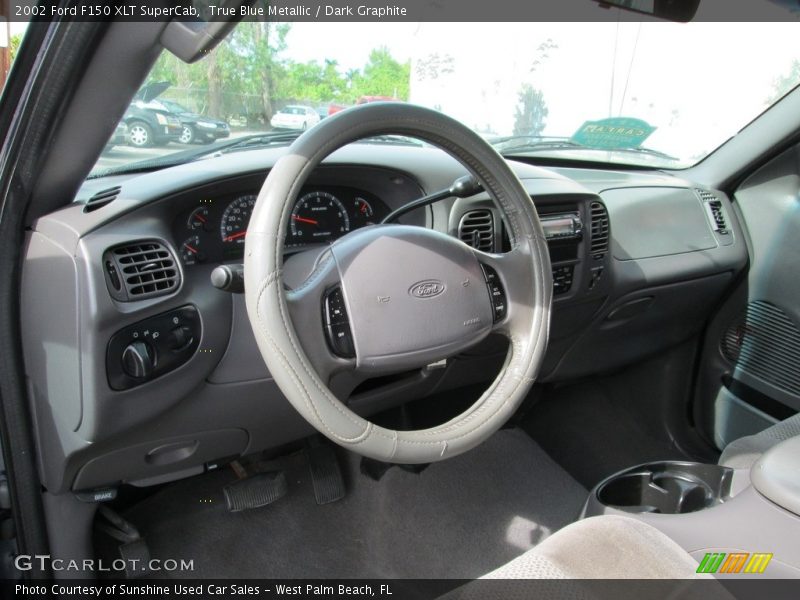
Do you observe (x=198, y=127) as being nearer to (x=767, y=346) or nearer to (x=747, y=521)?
(x=747, y=521)

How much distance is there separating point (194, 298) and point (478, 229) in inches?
29.9

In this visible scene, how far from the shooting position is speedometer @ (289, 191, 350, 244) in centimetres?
157

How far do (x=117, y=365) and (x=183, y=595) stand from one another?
0.97 m

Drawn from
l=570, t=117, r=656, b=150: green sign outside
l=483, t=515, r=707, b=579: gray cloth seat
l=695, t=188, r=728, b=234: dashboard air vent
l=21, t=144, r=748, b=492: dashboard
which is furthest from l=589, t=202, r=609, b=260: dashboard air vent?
l=483, t=515, r=707, b=579: gray cloth seat

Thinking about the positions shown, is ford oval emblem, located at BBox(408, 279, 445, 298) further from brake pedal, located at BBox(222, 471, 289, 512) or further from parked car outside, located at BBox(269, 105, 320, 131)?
brake pedal, located at BBox(222, 471, 289, 512)

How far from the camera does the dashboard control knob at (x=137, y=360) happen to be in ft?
4.18

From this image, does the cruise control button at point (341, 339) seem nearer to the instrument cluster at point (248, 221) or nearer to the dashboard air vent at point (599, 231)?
the instrument cluster at point (248, 221)

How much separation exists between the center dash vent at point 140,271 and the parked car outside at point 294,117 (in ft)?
1.47

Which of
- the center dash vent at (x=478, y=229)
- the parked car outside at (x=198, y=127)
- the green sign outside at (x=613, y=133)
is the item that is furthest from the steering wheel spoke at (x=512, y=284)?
the green sign outside at (x=613, y=133)

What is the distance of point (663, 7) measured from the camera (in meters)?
1.29

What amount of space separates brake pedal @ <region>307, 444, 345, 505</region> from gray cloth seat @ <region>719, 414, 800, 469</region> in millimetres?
1245

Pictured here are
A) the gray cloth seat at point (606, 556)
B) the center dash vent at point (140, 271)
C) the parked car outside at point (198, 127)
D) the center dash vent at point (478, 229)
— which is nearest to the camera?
the gray cloth seat at point (606, 556)

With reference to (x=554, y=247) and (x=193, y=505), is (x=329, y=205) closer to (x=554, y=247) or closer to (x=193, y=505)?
(x=554, y=247)

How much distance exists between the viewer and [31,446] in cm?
147
